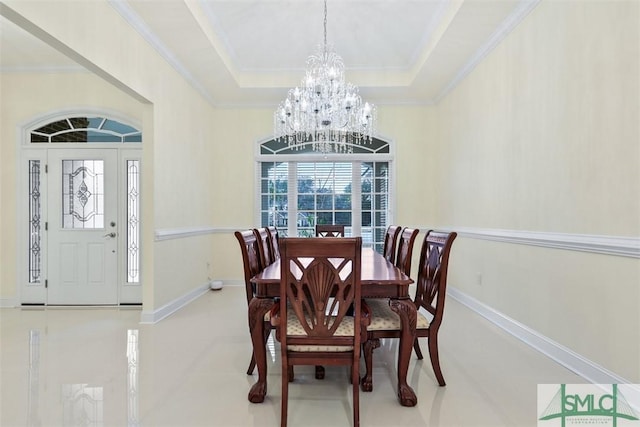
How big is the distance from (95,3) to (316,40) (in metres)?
2.29

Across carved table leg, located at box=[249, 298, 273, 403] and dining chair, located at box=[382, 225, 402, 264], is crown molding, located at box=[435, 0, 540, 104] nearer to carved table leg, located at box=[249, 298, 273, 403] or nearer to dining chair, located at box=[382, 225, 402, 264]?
dining chair, located at box=[382, 225, 402, 264]

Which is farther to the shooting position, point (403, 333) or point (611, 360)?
point (611, 360)

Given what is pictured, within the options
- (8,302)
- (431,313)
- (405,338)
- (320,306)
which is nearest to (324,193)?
(431,313)

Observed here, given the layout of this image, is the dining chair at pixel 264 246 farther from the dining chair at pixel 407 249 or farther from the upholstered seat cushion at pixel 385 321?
the dining chair at pixel 407 249

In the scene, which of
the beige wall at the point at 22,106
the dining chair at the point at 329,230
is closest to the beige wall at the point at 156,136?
the beige wall at the point at 22,106

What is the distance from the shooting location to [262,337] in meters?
2.02

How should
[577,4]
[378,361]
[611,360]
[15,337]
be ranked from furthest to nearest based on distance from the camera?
[15,337], [378,361], [577,4], [611,360]

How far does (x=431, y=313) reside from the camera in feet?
7.28

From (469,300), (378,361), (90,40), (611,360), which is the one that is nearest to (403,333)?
(378,361)

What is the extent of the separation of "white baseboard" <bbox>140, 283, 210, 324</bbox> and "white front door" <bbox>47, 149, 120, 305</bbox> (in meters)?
0.81

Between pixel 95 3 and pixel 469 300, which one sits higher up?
pixel 95 3

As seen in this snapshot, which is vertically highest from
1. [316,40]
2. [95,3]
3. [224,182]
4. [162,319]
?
[316,40]

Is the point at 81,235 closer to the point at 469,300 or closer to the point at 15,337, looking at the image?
the point at 15,337

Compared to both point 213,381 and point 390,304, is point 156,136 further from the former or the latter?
point 390,304
